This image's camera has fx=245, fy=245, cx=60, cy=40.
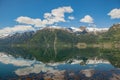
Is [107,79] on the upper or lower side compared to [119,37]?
lower

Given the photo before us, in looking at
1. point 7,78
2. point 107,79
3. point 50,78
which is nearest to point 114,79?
point 107,79

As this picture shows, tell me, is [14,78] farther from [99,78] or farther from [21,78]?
[99,78]

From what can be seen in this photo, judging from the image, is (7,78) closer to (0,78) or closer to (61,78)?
(0,78)

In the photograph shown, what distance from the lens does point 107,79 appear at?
767 inches

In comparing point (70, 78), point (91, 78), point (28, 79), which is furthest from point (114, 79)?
point (28, 79)

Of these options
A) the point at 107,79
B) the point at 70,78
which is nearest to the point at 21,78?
the point at 70,78

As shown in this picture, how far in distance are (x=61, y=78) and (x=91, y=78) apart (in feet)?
7.95

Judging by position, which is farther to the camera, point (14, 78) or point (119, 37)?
point (119, 37)

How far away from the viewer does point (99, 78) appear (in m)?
19.6

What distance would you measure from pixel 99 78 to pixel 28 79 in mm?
5665

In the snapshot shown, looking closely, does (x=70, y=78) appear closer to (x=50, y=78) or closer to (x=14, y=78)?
(x=50, y=78)

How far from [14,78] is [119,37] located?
608ft

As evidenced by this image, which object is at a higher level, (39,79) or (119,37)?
(119,37)

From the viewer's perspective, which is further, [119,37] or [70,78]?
[119,37]
